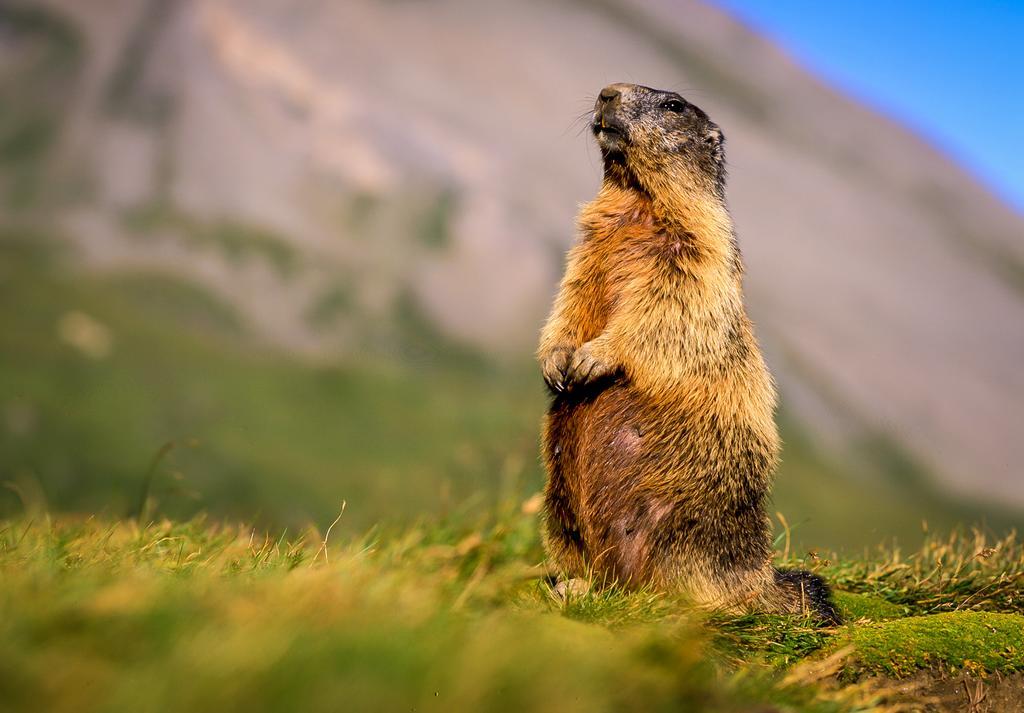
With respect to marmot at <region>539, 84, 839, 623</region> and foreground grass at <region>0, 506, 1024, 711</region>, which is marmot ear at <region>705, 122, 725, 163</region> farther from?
foreground grass at <region>0, 506, 1024, 711</region>

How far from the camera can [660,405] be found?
4.95 meters

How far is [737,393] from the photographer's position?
5.09 meters

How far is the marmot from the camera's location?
4.82 metres

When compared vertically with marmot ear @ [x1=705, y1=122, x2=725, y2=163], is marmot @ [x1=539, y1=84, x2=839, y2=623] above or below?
below

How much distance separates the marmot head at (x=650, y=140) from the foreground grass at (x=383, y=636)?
2.40 meters

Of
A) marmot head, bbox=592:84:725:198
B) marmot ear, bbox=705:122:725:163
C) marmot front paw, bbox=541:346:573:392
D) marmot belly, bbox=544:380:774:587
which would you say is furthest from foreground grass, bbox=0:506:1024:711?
marmot ear, bbox=705:122:725:163

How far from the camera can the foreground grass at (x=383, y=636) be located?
245cm

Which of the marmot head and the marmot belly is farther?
the marmot head

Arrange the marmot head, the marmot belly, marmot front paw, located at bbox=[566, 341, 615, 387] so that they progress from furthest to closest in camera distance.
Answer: the marmot head → marmot front paw, located at bbox=[566, 341, 615, 387] → the marmot belly

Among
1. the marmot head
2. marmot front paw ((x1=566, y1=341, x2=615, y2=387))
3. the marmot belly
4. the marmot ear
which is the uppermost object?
the marmot ear

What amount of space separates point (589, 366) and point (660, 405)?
17.2 inches

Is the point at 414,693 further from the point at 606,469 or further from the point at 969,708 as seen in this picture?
the point at 969,708

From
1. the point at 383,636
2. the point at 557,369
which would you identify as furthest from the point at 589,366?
the point at 383,636

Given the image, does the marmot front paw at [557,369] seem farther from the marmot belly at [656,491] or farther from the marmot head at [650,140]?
the marmot head at [650,140]
